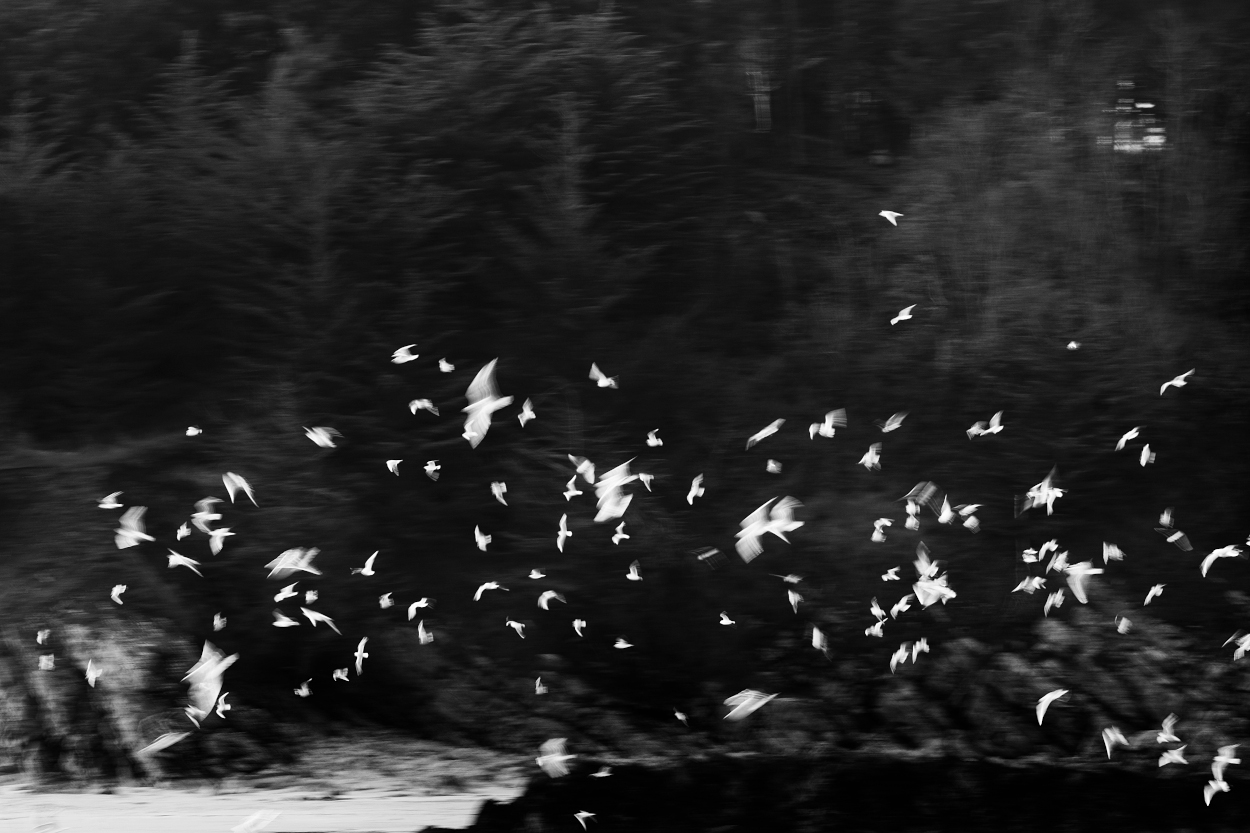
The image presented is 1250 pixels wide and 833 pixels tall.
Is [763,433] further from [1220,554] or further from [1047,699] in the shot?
[1220,554]

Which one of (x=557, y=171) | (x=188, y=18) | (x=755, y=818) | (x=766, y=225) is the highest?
(x=188, y=18)

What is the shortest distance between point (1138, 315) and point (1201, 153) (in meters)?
0.75

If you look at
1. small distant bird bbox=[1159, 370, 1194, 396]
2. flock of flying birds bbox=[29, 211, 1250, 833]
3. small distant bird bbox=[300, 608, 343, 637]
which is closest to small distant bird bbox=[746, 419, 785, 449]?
flock of flying birds bbox=[29, 211, 1250, 833]

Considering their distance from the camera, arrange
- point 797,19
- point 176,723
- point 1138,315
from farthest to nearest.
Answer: point 797,19
point 1138,315
point 176,723

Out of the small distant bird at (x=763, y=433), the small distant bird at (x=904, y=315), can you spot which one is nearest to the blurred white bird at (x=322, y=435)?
the small distant bird at (x=763, y=433)

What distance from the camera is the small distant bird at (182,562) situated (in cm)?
485

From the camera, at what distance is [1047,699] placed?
4.50 meters

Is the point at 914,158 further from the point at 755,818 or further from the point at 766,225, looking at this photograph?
the point at 755,818

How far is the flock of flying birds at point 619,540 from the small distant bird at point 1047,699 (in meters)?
0.02

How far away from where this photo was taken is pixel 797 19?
5.74 meters

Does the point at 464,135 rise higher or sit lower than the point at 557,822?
higher

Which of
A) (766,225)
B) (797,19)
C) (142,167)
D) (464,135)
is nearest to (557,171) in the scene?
(464,135)

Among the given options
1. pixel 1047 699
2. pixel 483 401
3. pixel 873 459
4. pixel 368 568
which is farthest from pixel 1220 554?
pixel 368 568

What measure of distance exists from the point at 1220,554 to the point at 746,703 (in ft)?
6.66
